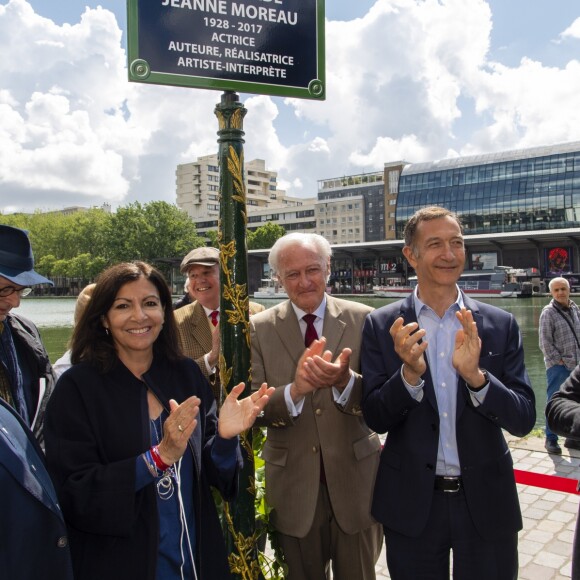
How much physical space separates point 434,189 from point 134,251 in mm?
46686

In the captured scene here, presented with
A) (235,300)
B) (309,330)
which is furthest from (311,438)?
(235,300)

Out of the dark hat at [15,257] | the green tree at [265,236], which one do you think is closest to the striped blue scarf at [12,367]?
the dark hat at [15,257]

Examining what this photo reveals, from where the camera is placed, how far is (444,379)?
8.27 ft

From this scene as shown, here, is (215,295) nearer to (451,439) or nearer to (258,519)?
(258,519)

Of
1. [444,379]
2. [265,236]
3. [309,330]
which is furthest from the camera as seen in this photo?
[265,236]

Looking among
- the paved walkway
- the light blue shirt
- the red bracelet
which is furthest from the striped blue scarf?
the paved walkway

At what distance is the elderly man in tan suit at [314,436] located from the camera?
275cm

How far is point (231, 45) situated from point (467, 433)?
199 centimetres

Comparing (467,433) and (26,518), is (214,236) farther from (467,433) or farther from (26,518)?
(26,518)

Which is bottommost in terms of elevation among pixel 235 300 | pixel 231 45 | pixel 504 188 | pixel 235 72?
pixel 235 300

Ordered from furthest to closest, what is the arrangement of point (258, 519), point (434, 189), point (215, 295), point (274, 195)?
point (274, 195), point (434, 189), point (215, 295), point (258, 519)

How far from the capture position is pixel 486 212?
7775 cm

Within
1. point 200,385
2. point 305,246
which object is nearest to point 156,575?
point 200,385

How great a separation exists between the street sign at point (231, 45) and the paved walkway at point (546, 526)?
3512 mm
